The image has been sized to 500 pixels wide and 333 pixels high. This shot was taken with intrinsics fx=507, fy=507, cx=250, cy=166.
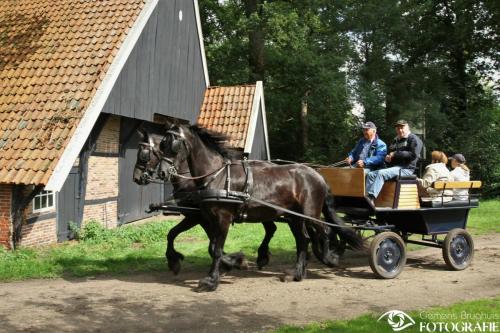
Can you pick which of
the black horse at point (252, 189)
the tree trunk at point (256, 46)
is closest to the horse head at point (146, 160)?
the black horse at point (252, 189)

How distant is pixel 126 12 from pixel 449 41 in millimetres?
20026

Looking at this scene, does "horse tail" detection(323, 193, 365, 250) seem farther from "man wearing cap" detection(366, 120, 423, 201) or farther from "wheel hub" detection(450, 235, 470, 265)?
"wheel hub" detection(450, 235, 470, 265)

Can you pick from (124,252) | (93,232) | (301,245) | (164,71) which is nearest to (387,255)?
(301,245)

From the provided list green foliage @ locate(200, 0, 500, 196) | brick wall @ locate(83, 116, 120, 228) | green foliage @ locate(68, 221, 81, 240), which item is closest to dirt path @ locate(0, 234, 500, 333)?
green foliage @ locate(68, 221, 81, 240)

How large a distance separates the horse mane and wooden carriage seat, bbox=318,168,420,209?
1.76 meters

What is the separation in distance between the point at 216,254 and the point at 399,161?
10.5ft

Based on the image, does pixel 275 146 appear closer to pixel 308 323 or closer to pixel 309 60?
pixel 309 60

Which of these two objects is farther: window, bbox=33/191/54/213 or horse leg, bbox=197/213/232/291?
window, bbox=33/191/54/213

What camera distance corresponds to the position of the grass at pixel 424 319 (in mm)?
5055

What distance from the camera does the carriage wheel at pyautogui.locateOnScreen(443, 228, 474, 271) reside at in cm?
792

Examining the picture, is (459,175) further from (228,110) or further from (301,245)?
(228,110)

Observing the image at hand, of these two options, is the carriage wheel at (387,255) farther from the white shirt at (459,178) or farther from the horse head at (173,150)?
the horse head at (173,150)

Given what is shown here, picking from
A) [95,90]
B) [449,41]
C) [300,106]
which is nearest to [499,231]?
[95,90]

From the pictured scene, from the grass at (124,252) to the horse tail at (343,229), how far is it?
145 cm
